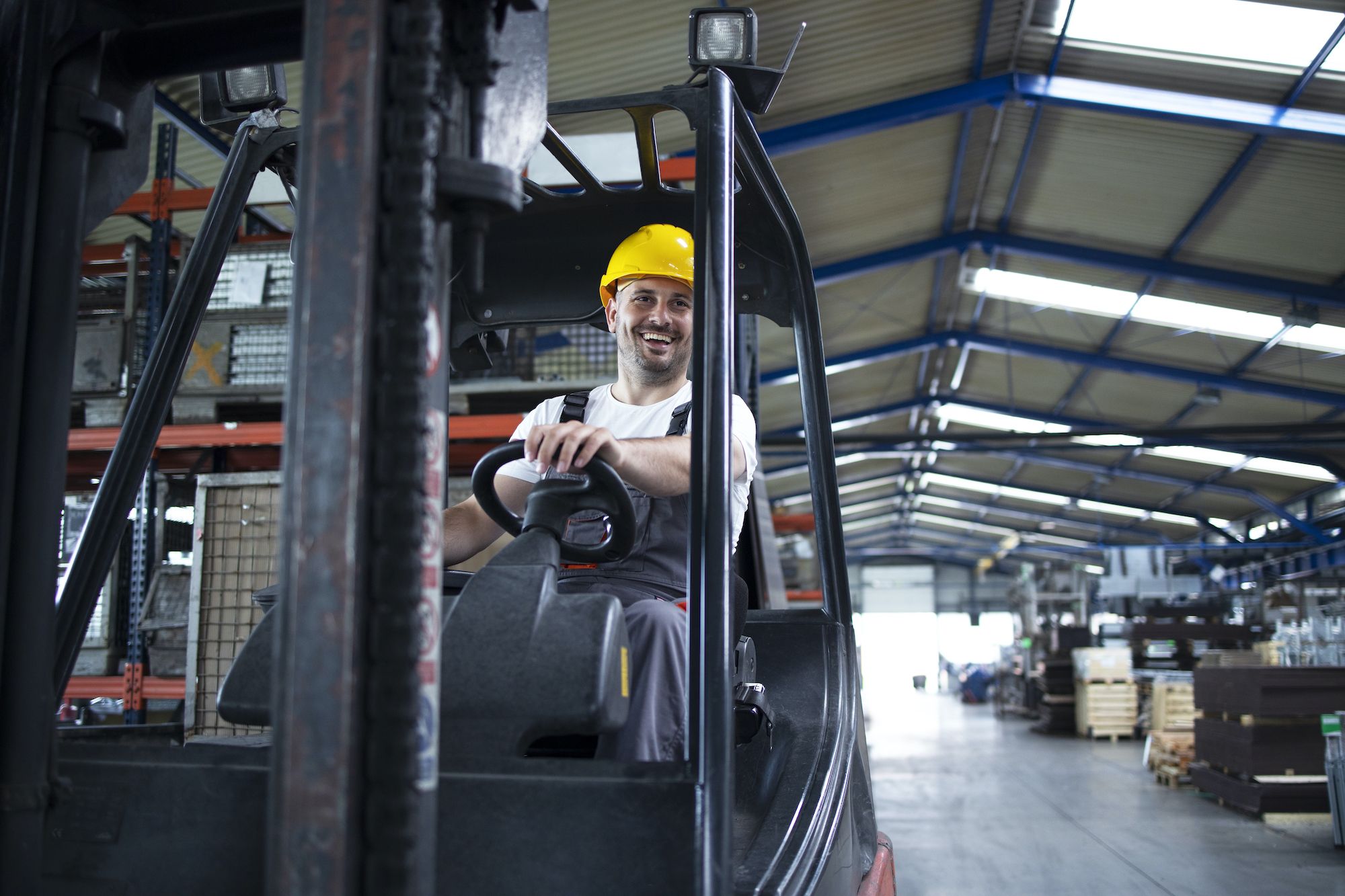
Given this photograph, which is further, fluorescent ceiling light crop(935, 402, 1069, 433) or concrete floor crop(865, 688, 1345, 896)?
fluorescent ceiling light crop(935, 402, 1069, 433)

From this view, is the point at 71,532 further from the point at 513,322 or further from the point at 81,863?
the point at 81,863

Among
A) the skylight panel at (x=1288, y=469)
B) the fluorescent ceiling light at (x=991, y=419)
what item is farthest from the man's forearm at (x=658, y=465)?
the skylight panel at (x=1288, y=469)

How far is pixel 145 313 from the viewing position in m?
5.76

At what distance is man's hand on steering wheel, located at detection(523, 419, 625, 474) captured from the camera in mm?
1763

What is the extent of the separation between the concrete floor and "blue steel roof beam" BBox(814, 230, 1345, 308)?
5.85m

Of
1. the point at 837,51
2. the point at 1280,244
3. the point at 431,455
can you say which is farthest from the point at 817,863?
the point at 1280,244

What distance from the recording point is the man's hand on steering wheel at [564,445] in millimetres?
1763

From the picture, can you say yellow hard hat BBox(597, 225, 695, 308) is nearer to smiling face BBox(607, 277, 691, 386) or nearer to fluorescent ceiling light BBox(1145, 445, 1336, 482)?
smiling face BBox(607, 277, 691, 386)

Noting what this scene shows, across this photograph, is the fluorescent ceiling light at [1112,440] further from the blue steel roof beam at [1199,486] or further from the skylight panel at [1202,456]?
the blue steel roof beam at [1199,486]

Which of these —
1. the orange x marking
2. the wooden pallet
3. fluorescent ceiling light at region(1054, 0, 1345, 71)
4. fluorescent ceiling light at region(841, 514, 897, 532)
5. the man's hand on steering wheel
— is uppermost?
fluorescent ceiling light at region(1054, 0, 1345, 71)

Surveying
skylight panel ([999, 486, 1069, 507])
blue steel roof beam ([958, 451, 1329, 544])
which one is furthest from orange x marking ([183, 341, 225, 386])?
skylight panel ([999, 486, 1069, 507])

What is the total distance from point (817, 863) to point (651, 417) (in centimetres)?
115

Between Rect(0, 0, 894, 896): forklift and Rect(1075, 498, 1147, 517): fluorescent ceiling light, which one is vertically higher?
Rect(1075, 498, 1147, 517): fluorescent ceiling light

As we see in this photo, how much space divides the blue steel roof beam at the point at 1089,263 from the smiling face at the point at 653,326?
37.5 feet
